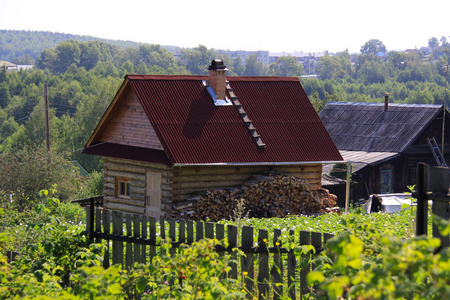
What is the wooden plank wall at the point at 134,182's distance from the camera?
18.5m

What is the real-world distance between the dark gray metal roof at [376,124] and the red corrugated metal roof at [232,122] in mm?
12951

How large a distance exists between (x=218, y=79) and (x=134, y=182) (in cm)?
433

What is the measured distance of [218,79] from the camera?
20.6m

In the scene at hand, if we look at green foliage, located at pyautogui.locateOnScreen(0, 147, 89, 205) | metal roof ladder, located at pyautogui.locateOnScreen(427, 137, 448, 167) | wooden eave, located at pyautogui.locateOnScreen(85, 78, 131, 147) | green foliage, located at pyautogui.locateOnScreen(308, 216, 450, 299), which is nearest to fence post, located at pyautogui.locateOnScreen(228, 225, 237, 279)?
green foliage, located at pyautogui.locateOnScreen(308, 216, 450, 299)

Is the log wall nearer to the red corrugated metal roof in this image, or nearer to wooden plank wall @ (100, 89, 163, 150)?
the red corrugated metal roof

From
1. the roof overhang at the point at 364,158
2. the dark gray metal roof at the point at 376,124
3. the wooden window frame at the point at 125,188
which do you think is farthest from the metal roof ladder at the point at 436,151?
the wooden window frame at the point at 125,188

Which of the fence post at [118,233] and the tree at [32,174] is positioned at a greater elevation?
the fence post at [118,233]

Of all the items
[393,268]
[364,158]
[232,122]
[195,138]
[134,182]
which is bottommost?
[134,182]

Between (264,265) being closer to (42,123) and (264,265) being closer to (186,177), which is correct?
(186,177)

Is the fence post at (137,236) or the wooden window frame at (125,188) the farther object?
the wooden window frame at (125,188)

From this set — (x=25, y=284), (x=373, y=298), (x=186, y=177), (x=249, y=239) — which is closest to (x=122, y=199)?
(x=186, y=177)

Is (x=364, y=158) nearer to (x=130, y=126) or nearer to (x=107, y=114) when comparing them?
(x=130, y=126)

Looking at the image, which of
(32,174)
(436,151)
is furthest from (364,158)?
(32,174)

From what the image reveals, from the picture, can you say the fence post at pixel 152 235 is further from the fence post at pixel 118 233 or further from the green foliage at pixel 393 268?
the green foliage at pixel 393 268
